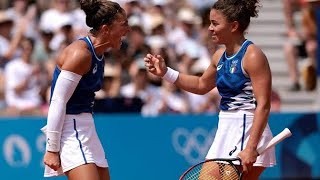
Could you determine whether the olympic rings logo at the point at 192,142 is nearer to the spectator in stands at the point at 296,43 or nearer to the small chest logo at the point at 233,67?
the spectator in stands at the point at 296,43

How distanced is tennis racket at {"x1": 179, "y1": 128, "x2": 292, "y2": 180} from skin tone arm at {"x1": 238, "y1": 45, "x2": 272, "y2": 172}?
87mm

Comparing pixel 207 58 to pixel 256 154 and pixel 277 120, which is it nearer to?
pixel 277 120

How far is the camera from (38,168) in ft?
38.0

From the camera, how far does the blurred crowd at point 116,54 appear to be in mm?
13016

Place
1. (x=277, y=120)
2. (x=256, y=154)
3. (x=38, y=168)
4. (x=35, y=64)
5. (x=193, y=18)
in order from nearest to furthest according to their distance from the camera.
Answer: (x=256, y=154)
(x=38, y=168)
(x=277, y=120)
(x=35, y=64)
(x=193, y=18)

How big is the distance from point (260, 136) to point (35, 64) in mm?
7149

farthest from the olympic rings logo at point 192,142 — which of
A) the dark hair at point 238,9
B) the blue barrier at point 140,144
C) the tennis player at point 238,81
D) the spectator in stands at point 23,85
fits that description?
the dark hair at point 238,9

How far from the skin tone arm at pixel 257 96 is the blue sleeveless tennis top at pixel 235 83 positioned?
0.09m

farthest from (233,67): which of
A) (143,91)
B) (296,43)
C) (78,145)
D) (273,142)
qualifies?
(296,43)

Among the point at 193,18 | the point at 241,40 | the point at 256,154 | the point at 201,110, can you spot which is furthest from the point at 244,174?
the point at 193,18

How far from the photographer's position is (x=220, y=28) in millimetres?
6895

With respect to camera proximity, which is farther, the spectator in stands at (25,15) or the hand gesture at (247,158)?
the spectator in stands at (25,15)

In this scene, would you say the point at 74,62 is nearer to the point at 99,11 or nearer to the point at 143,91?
the point at 99,11

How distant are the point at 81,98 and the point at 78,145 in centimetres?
34
